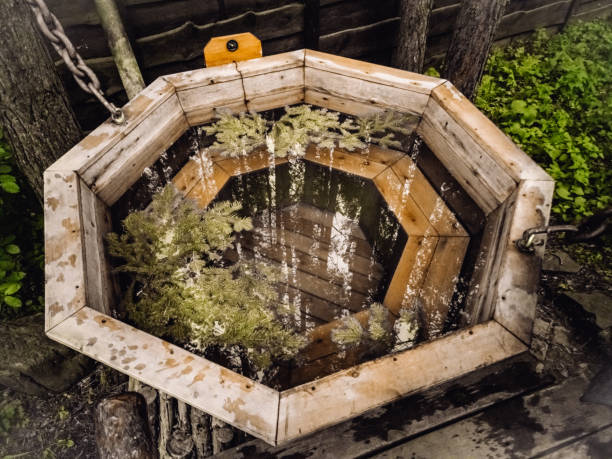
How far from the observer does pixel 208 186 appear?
247 cm

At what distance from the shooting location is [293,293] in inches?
94.3

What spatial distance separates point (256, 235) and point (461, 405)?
5.53 ft

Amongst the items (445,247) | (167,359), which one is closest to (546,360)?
(445,247)

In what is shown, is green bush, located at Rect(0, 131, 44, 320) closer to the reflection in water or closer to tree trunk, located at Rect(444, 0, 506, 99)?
the reflection in water

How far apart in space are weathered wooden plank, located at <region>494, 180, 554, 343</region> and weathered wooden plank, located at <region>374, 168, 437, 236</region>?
623mm

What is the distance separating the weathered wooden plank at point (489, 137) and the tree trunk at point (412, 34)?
1550 mm

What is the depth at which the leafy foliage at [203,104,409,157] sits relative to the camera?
260 cm

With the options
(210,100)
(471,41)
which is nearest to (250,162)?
(210,100)

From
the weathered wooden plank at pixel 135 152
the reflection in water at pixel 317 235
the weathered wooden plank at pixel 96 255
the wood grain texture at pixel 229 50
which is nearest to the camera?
the weathered wooden plank at pixel 96 255

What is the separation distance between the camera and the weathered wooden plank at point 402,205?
2309 millimetres

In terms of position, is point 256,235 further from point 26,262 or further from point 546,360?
point 546,360

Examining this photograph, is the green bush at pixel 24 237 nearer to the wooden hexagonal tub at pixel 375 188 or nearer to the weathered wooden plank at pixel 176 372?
the wooden hexagonal tub at pixel 375 188

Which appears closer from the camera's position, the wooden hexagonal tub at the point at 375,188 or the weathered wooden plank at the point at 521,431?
the wooden hexagonal tub at the point at 375,188

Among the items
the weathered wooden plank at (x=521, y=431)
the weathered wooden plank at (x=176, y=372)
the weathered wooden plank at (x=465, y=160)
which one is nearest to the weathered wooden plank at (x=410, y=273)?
the weathered wooden plank at (x=465, y=160)
